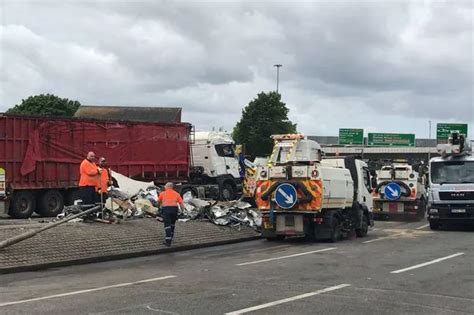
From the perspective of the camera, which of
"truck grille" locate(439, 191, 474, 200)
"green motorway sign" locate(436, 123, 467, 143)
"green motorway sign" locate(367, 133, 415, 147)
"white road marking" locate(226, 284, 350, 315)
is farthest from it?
"green motorway sign" locate(367, 133, 415, 147)

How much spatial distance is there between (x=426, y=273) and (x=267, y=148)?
50.0 m

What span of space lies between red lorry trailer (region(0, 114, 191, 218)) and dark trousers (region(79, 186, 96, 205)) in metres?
5.01

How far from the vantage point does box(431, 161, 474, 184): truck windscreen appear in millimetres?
21109

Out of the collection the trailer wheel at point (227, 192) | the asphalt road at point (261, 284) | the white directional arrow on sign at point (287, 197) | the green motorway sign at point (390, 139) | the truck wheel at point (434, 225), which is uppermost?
the green motorway sign at point (390, 139)

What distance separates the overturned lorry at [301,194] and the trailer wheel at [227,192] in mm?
10366

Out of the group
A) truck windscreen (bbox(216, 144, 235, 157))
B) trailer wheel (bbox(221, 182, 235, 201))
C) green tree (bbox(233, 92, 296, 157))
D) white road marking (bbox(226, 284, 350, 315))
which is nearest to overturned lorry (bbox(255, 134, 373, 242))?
white road marking (bbox(226, 284, 350, 315))

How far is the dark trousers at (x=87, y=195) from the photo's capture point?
15.7 metres

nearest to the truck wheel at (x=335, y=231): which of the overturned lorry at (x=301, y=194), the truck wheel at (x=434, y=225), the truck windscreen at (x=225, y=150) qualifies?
the overturned lorry at (x=301, y=194)

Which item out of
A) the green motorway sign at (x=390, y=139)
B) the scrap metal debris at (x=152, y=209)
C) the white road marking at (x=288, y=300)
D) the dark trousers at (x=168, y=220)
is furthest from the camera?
the green motorway sign at (x=390, y=139)

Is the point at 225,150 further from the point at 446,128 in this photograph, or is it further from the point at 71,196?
the point at 446,128

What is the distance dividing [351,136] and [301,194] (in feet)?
197

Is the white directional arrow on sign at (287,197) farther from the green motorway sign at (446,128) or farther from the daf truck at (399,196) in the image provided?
the green motorway sign at (446,128)

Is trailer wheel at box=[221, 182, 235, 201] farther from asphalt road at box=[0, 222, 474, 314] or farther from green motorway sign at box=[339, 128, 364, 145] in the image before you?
green motorway sign at box=[339, 128, 364, 145]

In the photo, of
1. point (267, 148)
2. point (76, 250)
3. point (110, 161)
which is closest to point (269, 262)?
point (76, 250)
